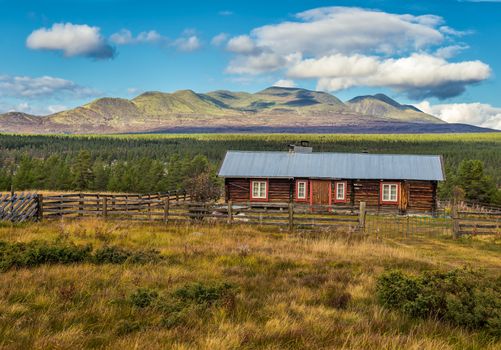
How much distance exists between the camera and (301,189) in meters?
37.5

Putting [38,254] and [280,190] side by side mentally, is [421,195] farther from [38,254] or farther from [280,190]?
[38,254]

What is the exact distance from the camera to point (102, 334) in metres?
5.41

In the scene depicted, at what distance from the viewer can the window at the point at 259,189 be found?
3757 cm

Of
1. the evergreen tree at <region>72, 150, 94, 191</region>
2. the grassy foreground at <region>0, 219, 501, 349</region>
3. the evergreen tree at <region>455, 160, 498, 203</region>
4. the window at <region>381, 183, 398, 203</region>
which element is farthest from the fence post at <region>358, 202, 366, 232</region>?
the evergreen tree at <region>72, 150, 94, 191</region>

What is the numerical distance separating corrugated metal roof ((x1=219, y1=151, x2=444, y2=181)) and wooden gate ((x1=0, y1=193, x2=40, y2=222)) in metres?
18.0

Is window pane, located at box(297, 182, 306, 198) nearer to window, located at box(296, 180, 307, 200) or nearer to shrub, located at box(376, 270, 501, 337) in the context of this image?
window, located at box(296, 180, 307, 200)

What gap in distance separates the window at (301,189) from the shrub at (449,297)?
95.8 ft

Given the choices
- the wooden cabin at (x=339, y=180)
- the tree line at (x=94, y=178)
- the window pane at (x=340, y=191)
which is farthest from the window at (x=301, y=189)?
the tree line at (x=94, y=178)

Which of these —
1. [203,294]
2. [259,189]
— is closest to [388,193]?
[259,189]

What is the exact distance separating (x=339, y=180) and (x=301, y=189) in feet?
11.4

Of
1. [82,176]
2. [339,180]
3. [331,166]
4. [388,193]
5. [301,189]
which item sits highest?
[331,166]

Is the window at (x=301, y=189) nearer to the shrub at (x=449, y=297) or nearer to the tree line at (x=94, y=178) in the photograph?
the shrub at (x=449, y=297)

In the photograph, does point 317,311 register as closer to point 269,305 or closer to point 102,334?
point 269,305

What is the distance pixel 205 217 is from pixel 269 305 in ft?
49.7
